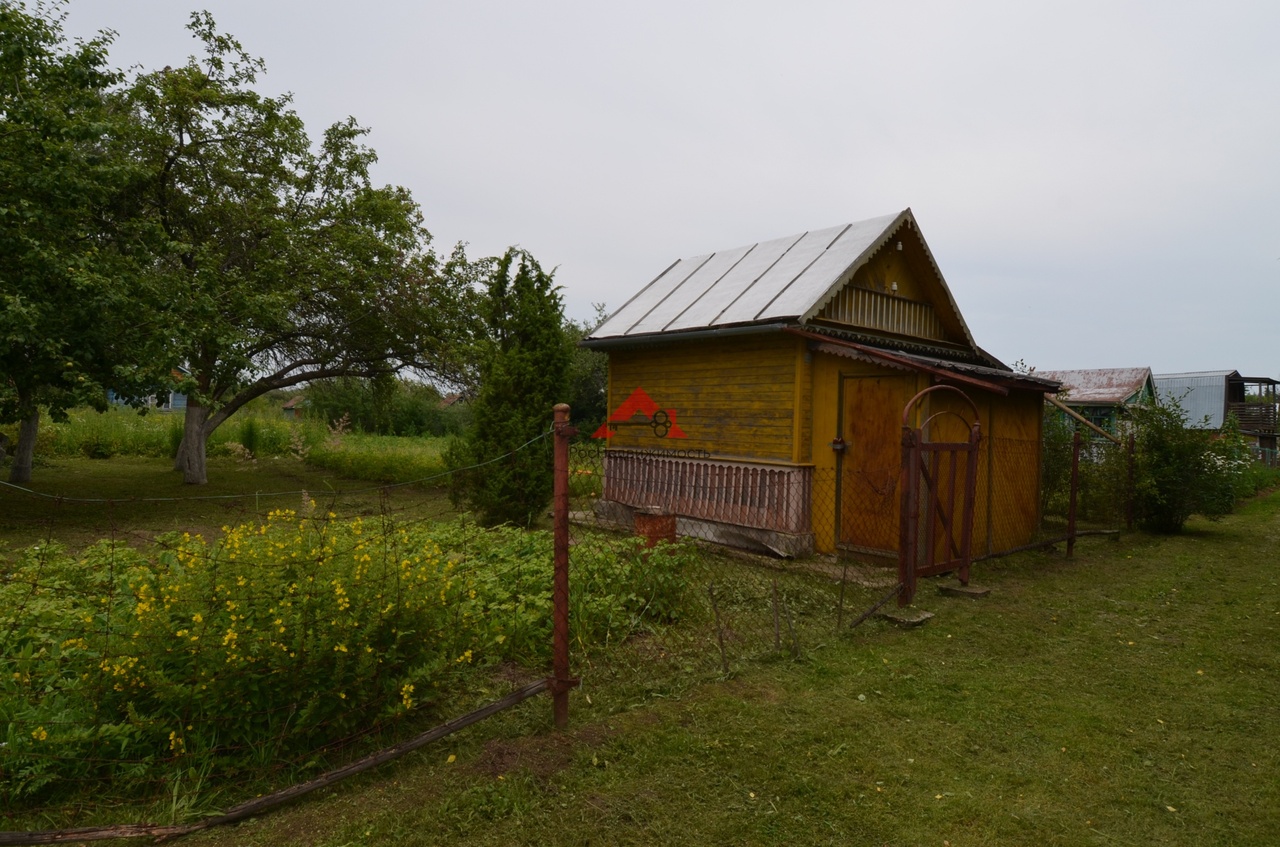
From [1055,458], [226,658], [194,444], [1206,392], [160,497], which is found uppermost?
[1206,392]

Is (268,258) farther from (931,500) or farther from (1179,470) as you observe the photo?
(1179,470)

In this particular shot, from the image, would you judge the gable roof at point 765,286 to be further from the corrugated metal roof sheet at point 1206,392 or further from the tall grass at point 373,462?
the corrugated metal roof sheet at point 1206,392

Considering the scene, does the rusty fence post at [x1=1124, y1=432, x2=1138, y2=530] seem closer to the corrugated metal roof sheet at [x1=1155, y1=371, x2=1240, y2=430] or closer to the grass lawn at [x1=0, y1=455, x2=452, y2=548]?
the grass lawn at [x1=0, y1=455, x2=452, y2=548]

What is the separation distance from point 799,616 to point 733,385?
5.02m

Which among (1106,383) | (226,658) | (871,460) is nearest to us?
(226,658)

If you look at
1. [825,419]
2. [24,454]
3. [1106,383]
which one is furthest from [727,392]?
[1106,383]

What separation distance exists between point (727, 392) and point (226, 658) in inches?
340

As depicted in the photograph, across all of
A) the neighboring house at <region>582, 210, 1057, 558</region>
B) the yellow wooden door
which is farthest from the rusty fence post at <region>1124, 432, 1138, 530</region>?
the yellow wooden door

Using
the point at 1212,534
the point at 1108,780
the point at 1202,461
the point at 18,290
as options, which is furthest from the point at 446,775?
the point at 1212,534

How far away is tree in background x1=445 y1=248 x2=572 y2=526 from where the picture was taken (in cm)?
1110

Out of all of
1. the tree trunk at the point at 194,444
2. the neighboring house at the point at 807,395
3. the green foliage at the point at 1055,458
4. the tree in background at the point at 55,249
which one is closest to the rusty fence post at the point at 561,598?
the neighboring house at the point at 807,395

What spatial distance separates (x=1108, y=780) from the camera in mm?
3877

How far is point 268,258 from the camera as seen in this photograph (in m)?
15.2

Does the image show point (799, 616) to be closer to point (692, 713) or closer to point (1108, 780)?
point (692, 713)
